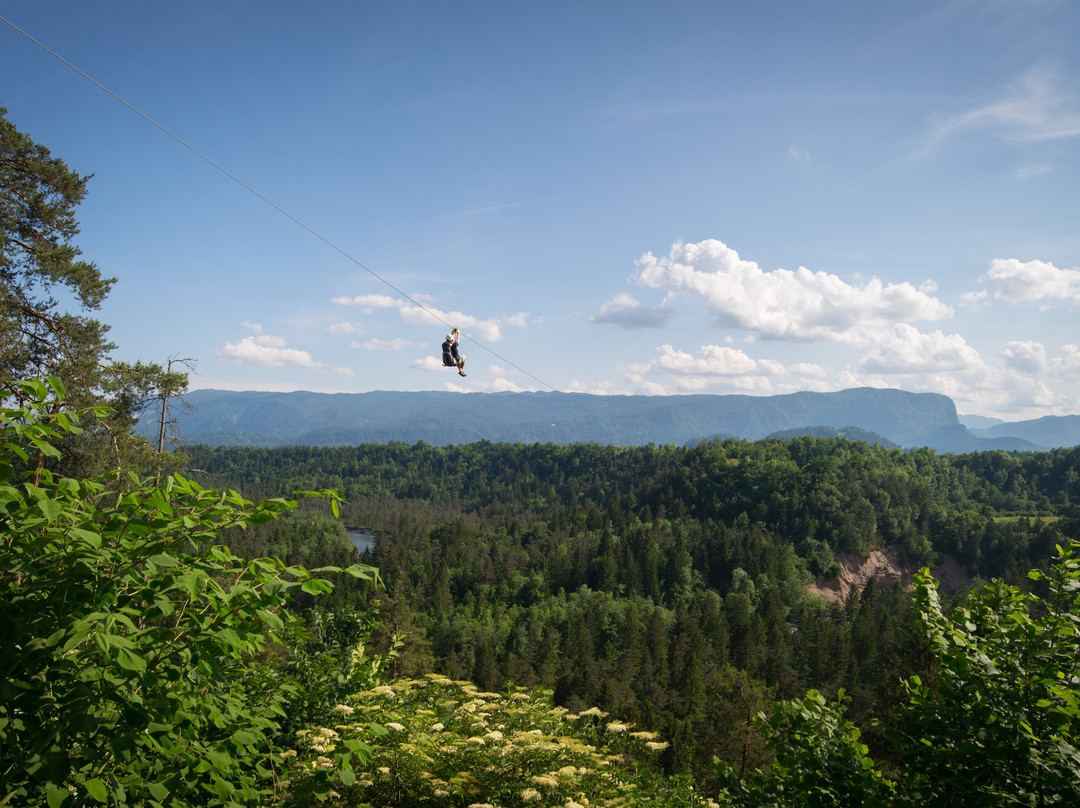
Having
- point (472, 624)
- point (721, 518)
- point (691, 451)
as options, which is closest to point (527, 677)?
point (472, 624)

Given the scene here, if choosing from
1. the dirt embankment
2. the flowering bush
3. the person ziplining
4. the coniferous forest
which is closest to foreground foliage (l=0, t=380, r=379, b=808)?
the flowering bush

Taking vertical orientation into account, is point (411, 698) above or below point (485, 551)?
above

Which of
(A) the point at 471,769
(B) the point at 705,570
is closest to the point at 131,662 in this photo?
(A) the point at 471,769

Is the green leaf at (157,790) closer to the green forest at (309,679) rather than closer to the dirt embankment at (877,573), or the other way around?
the green forest at (309,679)

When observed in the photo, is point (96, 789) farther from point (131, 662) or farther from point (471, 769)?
point (471, 769)

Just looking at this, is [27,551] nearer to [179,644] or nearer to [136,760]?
[179,644]
